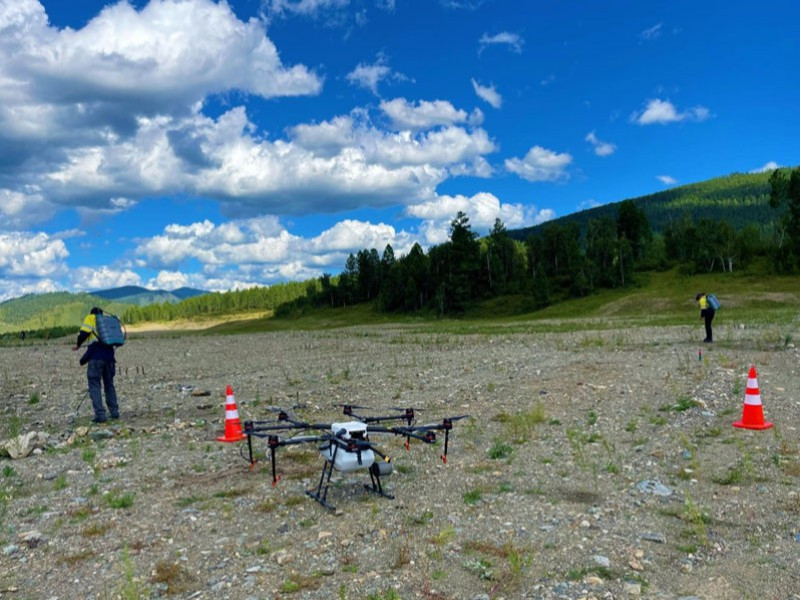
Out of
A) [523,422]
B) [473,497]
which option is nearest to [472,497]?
[473,497]

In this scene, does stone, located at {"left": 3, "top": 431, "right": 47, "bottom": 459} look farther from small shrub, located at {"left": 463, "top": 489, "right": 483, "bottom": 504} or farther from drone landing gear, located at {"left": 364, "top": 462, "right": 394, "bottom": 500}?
small shrub, located at {"left": 463, "top": 489, "right": 483, "bottom": 504}

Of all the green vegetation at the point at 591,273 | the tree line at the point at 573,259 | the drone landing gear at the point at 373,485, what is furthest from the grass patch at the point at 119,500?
the tree line at the point at 573,259

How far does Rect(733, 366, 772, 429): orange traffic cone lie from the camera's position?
505 inches

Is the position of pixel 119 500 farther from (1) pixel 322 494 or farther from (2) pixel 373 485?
(2) pixel 373 485

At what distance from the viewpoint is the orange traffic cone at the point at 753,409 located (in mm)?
12836

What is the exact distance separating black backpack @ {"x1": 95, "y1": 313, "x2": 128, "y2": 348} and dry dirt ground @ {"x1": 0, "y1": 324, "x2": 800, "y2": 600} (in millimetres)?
2506

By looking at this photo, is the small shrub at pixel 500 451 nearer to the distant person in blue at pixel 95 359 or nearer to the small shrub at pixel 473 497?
the small shrub at pixel 473 497

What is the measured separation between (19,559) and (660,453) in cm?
1094

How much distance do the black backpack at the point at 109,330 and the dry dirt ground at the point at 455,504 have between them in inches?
98.7

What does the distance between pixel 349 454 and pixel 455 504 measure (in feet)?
6.14

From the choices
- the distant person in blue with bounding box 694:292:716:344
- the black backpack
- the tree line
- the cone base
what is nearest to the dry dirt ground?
the cone base

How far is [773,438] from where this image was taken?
39.8ft

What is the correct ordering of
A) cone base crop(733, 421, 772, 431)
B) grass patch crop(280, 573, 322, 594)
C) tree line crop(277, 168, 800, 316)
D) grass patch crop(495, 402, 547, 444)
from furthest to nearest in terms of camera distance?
1. tree line crop(277, 168, 800, 316)
2. grass patch crop(495, 402, 547, 444)
3. cone base crop(733, 421, 772, 431)
4. grass patch crop(280, 573, 322, 594)

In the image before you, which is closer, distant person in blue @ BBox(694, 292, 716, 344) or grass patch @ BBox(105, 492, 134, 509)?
grass patch @ BBox(105, 492, 134, 509)
